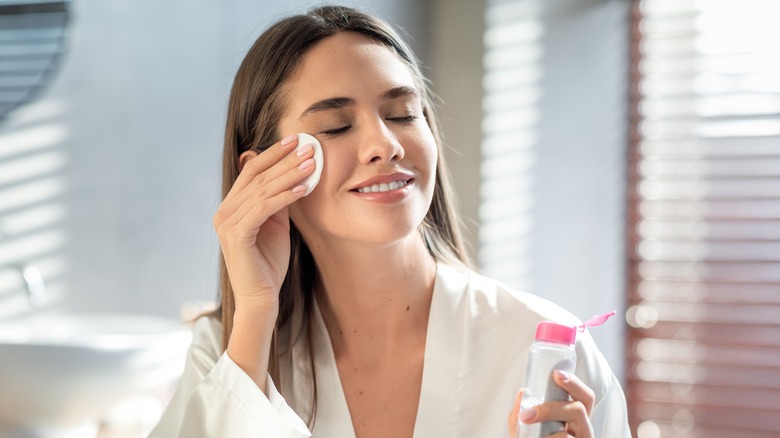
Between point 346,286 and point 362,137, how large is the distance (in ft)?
1.01

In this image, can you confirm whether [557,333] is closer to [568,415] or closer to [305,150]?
[568,415]

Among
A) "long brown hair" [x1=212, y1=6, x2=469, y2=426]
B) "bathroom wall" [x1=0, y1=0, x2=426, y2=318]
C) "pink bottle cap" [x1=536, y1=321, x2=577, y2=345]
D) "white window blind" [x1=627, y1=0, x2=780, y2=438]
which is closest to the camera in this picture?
"pink bottle cap" [x1=536, y1=321, x2=577, y2=345]

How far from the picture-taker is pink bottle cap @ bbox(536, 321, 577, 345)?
3.18ft

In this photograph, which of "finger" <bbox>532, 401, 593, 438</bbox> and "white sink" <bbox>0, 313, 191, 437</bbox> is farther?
"white sink" <bbox>0, 313, 191, 437</bbox>

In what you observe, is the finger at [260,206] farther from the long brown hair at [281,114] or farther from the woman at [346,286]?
the long brown hair at [281,114]

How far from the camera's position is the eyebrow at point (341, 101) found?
135 centimetres

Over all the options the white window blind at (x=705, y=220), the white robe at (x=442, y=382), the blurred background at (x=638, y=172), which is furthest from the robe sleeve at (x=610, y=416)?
the white window blind at (x=705, y=220)

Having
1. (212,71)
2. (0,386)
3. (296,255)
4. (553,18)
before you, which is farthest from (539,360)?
(553,18)

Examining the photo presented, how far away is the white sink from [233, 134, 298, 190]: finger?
0.44 metres

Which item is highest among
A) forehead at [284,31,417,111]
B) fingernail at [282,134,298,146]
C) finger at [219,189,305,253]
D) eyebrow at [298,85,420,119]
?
forehead at [284,31,417,111]

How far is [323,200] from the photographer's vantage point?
1.37 meters

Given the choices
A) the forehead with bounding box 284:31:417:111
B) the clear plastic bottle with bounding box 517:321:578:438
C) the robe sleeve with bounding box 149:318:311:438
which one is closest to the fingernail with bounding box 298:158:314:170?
the forehead with bounding box 284:31:417:111

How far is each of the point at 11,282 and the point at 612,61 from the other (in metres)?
2.21

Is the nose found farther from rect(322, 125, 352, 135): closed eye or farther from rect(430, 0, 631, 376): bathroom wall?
rect(430, 0, 631, 376): bathroom wall
